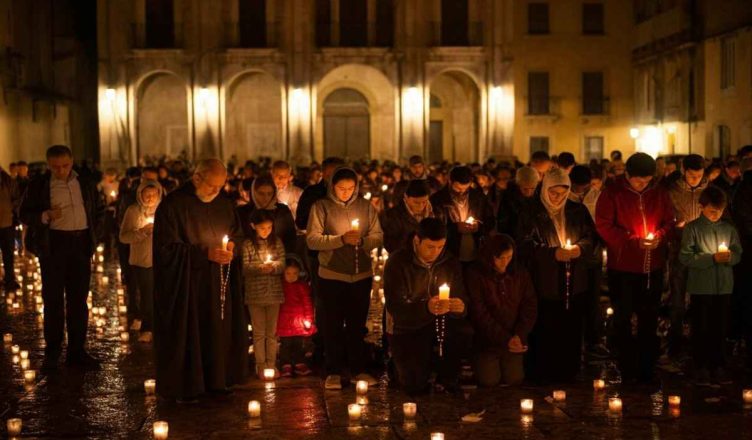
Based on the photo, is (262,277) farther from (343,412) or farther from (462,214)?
(462,214)

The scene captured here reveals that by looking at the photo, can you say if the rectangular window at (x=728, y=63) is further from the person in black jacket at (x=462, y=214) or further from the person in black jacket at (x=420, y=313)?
the person in black jacket at (x=420, y=313)

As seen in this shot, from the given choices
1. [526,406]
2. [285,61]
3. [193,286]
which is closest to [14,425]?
[193,286]

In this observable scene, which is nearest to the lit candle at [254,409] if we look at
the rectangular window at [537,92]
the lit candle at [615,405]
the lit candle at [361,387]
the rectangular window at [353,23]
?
the lit candle at [361,387]

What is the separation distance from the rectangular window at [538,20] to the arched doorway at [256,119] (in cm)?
1126

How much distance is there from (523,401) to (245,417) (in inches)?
88.7

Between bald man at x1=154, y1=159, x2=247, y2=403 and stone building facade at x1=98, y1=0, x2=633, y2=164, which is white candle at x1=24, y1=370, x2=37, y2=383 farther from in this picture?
stone building facade at x1=98, y1=0, x2=633, y2=164

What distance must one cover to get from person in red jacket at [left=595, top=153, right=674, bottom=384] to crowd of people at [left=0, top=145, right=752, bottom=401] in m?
0.01

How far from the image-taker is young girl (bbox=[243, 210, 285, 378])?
10516mm

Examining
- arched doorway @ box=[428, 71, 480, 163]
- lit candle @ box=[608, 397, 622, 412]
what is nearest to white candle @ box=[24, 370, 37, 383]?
lit candle @ box=[608, 397, 622, 412]

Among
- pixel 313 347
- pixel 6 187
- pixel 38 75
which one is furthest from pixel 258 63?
pixel 313 347

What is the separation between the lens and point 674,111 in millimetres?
42438

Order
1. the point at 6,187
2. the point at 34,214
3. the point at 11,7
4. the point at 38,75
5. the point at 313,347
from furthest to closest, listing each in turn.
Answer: the point at 38,75 → the point at 11,7 → the point at 6,187 → the point at 313,347 → the point at 34,214

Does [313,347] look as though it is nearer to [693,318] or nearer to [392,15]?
[693,318]

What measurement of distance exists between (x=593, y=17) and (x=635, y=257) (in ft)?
132
